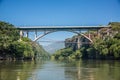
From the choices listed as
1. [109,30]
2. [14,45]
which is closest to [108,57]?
[109,30]

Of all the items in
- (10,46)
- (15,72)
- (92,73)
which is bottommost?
(92,73)

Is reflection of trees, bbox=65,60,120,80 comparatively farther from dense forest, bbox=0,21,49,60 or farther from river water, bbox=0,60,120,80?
dense forest, bbox=0,21,49,60

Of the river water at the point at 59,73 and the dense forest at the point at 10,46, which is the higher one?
the dense forest at the point at 10,46

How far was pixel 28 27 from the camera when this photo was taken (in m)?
134

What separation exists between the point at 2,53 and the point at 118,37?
34.3 m

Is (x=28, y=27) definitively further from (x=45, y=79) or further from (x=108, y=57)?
(x=45, y=79)

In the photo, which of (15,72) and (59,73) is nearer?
(59,73)

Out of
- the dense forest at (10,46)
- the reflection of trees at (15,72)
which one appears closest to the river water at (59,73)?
the reflection of trees at (15,72)

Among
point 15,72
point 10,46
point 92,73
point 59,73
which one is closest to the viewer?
point 92,73

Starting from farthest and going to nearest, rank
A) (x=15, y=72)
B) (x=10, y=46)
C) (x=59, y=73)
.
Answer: (x=10, y=46) < (x=15, y=72) < (x=59, y=73)

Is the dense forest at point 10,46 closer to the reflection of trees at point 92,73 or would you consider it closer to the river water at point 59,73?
the river water at point 59,73

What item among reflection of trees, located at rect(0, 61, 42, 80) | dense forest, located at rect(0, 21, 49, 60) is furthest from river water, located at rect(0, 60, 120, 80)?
dense forest, located at rect(0, 21, 49, 60)

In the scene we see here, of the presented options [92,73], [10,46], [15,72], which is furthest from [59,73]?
[10,46]

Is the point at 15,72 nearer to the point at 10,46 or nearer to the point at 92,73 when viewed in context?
the point at 92,73
